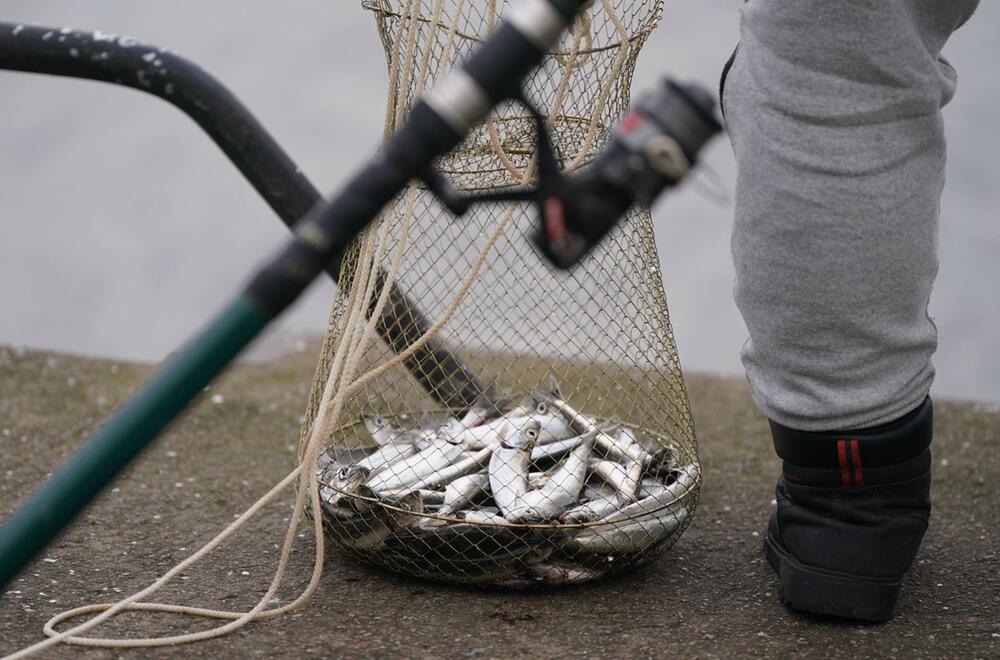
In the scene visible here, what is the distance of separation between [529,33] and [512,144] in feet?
2.44

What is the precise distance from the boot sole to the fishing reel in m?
0.65

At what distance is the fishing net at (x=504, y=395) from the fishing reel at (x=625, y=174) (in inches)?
17.4

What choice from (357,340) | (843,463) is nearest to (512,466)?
(357,340)

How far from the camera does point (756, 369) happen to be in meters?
1.29

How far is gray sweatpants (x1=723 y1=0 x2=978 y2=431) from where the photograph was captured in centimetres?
114

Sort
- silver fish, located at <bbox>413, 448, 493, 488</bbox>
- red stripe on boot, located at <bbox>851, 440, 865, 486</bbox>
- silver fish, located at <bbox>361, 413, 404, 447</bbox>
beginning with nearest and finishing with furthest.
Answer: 1. red stripe on boot, located at <bbox>851, 440, 865, 486</bbox>
2. silver fish, located at <bbox>413, 448, 493, 488</bbox>
3. silver fish, located at <bbox>361, 413, 404, 447</bbox>

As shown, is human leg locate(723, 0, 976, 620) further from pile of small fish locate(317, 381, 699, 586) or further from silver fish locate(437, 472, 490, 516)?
silver fish locate(437, 472, 490, 516)

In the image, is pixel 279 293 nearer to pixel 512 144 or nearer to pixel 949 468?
pixel 512 144

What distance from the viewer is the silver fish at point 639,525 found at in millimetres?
1368

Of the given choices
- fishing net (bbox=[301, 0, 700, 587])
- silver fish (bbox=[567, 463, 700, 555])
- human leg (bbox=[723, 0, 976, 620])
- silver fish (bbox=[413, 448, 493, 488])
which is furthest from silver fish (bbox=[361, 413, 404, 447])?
human leg (bbox=[723, 0, 976, 620])

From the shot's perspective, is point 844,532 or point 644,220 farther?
point 644,220

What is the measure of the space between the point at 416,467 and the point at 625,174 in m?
0.75

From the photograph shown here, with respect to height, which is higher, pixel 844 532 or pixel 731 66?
pixel 731 66

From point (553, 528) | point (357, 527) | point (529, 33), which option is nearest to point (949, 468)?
point (553, 528)
